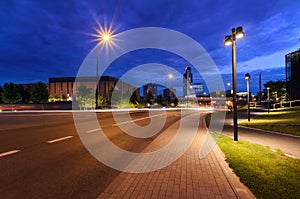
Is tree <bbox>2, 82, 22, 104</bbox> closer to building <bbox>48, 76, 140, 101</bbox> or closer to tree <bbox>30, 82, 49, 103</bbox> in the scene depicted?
tree <bbox>30, 82, 49, 103</bbox>

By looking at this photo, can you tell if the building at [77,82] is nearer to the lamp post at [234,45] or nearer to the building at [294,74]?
the building at [294,74]

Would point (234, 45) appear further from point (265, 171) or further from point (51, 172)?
point (51, 172)

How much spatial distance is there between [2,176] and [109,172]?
2.39m

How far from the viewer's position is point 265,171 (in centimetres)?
502

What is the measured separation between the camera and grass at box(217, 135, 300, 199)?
3.95 m

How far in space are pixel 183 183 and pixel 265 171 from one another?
2065mm

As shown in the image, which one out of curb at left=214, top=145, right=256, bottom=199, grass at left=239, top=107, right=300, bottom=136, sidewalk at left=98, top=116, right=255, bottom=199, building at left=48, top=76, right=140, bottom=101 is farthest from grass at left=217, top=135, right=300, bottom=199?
building at left=48, top=76, right=140, bottom=101

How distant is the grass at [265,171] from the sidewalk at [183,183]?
9.2 inches

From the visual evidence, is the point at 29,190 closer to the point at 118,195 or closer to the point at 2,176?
the point at 2,176

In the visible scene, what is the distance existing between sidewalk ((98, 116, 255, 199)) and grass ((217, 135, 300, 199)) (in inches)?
9.2

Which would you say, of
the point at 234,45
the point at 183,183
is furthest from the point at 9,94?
the point at 183,183

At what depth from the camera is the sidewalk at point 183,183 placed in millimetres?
3926

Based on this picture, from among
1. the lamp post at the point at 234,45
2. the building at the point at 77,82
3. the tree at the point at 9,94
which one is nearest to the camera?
the lamp post at the point at 234,45

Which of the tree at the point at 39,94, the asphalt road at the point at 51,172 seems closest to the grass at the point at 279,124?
the asphalt road at the point at 51,172
